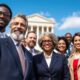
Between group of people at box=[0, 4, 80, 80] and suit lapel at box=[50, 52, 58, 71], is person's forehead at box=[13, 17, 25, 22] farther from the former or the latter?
suit lapel at box=[50, 52, 58, 71]

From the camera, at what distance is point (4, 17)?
482 cm

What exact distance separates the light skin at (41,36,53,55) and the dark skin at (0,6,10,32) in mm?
1626

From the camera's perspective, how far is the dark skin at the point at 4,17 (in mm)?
4812

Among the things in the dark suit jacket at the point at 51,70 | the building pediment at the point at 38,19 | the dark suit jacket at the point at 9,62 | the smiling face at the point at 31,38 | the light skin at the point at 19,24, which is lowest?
the dark suit jacket at the point at 51,70

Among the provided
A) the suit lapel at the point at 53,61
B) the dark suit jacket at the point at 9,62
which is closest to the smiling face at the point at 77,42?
the suit lapel at the point at 53,61

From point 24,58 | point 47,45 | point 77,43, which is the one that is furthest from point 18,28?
point 77,43

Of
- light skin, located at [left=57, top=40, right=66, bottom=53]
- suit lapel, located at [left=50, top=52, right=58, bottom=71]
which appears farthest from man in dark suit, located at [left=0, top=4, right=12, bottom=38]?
light skin, located at [left=57, top=40, right=66, bottom=53]

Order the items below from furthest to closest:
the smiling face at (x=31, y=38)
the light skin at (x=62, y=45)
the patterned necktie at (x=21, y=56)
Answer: the light skin at (x=62, y=45)
the smiling face at (x=31, y=38)
the patterned necktie at (x=21, y=56)

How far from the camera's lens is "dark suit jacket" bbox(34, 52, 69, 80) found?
6113 mm

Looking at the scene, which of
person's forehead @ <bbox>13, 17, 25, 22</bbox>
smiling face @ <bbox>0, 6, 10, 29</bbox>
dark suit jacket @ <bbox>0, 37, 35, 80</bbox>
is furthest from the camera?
person's forehead @ <bbox>13, 17, 25, 22</bbox>

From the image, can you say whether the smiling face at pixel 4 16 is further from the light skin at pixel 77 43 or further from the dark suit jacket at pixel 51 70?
the light skin at pixel 77 43

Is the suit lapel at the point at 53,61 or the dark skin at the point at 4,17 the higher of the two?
the dark skin at the point at 4,17

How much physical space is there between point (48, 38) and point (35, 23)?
9420 centimetres

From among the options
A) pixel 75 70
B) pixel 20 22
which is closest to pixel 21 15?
pixel 20 22
